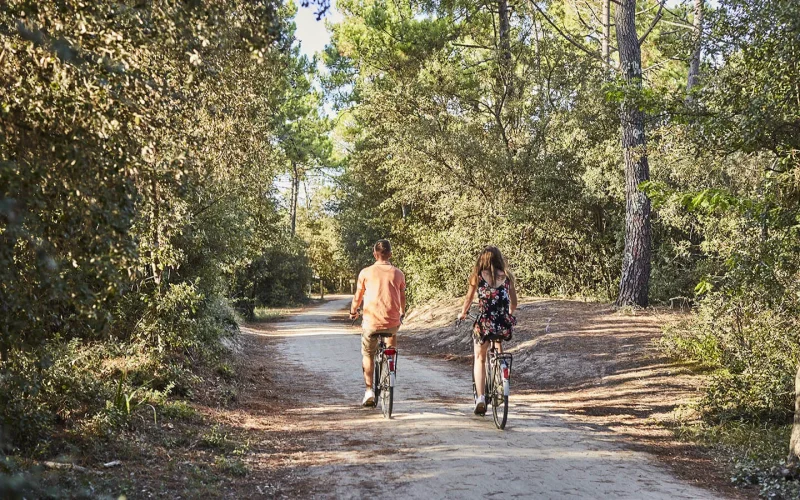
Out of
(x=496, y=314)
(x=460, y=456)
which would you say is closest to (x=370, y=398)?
(x=496, y=314)

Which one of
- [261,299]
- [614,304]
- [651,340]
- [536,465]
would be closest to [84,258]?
[536,465]

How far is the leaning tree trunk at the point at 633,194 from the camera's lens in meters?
16.1

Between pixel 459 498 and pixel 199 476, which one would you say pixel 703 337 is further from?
pixel 199 476

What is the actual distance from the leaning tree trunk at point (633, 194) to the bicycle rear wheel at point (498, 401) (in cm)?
951

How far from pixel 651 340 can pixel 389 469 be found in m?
8.06

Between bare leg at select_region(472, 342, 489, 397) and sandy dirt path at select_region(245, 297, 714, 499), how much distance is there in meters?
0.43

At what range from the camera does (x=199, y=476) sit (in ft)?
19.6

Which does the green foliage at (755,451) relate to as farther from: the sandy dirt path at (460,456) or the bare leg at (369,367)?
the bare leg at (369,367)

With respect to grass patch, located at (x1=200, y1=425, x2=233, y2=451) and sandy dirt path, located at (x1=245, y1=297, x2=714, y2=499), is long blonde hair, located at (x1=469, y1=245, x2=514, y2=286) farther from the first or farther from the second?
grass patch, located at (x1=200, y1=425, x2=233, y2=451)

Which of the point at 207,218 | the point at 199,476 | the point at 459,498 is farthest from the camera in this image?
the point at 207,218

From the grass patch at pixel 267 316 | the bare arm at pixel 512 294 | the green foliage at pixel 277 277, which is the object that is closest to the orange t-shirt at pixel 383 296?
the bare arm at pixel 512 294

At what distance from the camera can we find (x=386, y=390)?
27.8 ft

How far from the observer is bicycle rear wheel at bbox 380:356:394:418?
26.9ft

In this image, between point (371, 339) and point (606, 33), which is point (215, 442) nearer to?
point (371, 339)
